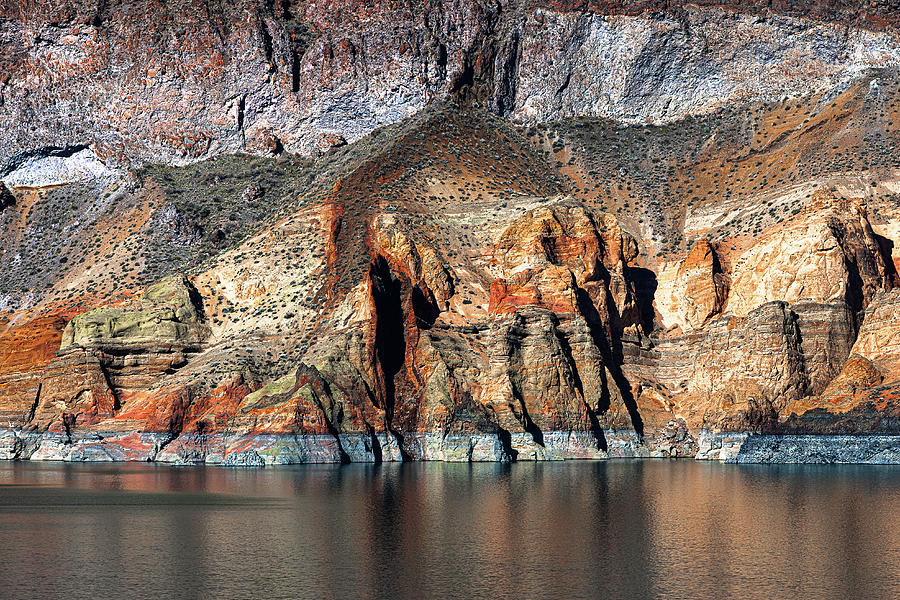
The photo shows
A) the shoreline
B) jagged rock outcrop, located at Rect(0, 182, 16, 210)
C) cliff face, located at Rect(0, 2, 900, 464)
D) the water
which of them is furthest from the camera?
jagged rock outcrop, located at Rect(0, 182, 16, 210)

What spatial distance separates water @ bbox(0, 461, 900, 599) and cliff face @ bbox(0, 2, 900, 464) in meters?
20.0

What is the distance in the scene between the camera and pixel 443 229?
120938mm

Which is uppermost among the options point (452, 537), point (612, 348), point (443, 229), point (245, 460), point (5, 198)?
point (5, 198)

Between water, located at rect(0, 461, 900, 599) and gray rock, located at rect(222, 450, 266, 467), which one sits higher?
gray rock, located at rect(222, 450, 266, 467)

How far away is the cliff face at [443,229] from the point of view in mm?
98875

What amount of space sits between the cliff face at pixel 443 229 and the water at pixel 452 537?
20004 millimetres

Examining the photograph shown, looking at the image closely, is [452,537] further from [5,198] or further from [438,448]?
[5,198]

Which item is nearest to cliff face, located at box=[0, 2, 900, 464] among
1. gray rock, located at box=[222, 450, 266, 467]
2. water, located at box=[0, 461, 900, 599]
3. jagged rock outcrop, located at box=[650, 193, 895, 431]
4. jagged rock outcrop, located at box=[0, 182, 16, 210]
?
jagged rock outcrop, located at box=[650, 193, 895, 431]

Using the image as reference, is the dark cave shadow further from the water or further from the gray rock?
the gray rock

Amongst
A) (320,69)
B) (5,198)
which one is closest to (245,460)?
(320,69)

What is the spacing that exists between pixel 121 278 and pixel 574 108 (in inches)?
2749

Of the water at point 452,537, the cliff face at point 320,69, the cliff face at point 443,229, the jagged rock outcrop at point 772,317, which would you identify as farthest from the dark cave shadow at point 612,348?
the cliff face at point 320,69

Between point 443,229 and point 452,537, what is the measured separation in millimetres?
72016

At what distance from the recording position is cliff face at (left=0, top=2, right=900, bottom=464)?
98.9 metres
